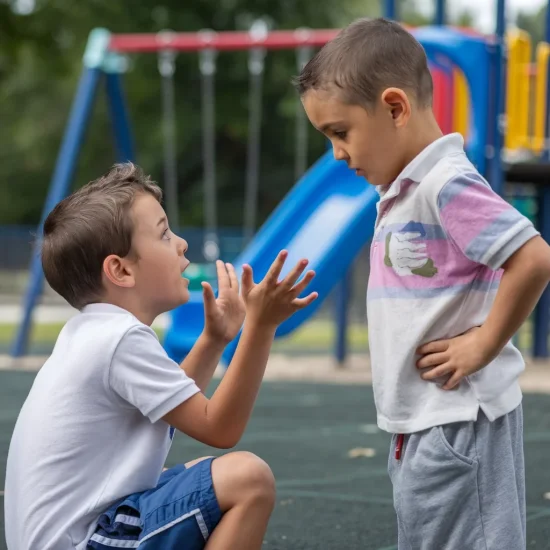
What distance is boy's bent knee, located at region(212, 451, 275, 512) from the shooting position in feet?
6.63

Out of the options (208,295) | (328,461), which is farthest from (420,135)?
(328,461)

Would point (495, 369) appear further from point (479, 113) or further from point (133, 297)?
point (479, 113)

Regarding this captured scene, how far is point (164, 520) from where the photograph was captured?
2002 mm

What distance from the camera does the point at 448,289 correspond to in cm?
203

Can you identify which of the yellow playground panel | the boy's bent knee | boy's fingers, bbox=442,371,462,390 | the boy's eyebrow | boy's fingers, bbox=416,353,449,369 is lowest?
the yellow playground panel

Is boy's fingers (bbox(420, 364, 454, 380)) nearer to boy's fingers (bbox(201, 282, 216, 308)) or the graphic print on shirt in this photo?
the graphic print on shirt

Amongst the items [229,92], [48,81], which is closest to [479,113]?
[229,92]

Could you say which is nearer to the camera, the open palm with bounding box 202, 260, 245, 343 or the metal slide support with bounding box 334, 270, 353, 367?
the open palm with bounding box 202, 260, 245, 343

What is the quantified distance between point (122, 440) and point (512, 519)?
756 millimetres

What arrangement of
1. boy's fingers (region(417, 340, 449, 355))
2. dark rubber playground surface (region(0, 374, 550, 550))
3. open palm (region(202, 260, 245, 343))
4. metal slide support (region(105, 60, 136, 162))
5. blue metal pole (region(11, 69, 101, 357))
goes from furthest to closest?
metal slide support (region(105, 60, 136, 162)), blue metal pole (region(11, 69, 101, 357)), dark rubber playground surface (region(0, 374, 550, 550)), open palm (region(202, 260, 245, 343)), boy's fingers (region(417, 340, 449, 355))

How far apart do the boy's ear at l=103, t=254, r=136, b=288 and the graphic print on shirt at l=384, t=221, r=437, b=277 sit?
52cm

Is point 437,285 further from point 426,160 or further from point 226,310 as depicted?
point 226,310

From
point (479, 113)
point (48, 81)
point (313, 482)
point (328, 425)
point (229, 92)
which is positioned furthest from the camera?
point (48, 81)

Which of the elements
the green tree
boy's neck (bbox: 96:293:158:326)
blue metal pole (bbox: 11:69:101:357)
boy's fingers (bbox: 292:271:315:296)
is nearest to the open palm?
boy's neck (bbox: 96:293:158:326)
